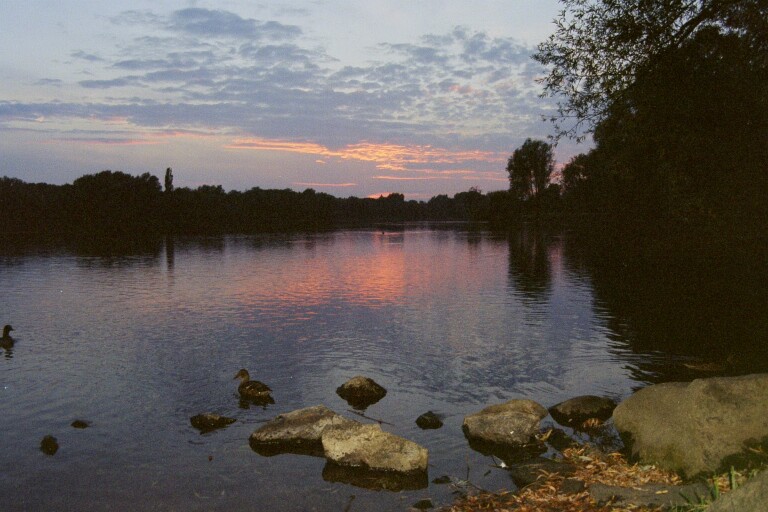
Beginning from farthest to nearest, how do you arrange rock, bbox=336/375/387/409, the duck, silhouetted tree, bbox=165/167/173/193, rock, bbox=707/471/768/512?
1. silhouetted tree, bbox=165/167/173/193
2. the duck
3. rock, bbox=336/375/387/409
4. rock, bbox=707/471/768/512

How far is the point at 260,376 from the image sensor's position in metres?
23.1

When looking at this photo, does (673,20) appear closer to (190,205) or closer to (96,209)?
(96,209)

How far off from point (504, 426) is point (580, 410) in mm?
3086

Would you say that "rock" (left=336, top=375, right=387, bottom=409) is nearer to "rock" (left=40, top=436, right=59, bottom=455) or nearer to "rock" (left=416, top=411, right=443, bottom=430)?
"rock" (left=416, top=411, right=443, bottom=430)

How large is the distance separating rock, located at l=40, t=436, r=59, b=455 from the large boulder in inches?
438

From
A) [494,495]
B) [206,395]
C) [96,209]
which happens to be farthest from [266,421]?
[96,209]

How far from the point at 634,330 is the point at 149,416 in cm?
2408

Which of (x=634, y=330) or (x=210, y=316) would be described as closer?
(x=634, y=330)

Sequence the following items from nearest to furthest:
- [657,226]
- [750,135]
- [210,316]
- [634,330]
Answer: [750,135] < [634,330] < [210,316] < [657,226]

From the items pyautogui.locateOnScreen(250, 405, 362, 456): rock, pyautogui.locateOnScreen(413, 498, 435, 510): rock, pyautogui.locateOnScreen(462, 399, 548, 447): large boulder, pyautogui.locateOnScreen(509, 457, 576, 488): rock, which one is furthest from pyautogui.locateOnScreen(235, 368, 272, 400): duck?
pyautogui.locateOnScreen(509, 457, 576, 488): rock

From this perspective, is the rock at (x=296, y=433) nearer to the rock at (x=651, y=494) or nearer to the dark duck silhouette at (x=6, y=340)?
the rock at (x=651, y=494)

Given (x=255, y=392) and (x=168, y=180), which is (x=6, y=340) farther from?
(x=168, y=180)

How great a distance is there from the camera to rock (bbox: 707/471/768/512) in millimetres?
6949

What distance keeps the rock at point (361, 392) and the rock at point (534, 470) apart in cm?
649
